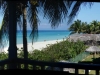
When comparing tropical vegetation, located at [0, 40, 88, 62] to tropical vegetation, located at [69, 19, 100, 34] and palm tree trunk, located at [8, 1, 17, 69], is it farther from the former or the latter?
tropical vegetation, located at [69, 19, 100, 34]

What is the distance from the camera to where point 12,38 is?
231cm

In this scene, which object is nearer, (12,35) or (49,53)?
(12,35)

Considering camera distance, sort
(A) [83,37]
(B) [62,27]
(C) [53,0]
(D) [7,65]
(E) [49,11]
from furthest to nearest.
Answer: (A) [83,37]
(E) [49,11]
(B) [62,27]
(C) [53,0]
(D) [7,65]

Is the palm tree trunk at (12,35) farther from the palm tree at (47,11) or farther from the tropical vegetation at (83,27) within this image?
the tropical vegetation at (83,27)

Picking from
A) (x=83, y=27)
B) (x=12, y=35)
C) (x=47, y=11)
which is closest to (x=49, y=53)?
(x=47, y=11)

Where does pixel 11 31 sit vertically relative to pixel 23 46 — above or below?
above

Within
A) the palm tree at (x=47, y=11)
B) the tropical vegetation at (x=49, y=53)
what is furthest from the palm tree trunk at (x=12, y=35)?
the tropical vegetation at (x=49, y=53)

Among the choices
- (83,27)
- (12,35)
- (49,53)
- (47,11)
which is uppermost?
(83,27)

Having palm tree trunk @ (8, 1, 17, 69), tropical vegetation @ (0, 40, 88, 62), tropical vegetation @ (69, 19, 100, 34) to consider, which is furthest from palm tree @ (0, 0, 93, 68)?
tropical vegetation @ (69, 19, 100, 34)

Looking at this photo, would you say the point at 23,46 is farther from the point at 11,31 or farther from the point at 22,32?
the point at 11,31

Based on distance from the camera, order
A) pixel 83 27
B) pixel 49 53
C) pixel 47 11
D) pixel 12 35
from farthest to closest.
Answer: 1. pixel 83 27
2. pixel 49 53
3. pixel 47 11
4. pixel 12 35

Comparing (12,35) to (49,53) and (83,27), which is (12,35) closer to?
(49,53)

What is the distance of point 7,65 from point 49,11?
115 centimetres

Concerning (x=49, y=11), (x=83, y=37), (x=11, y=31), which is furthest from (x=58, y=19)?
(x=83, y=37)
